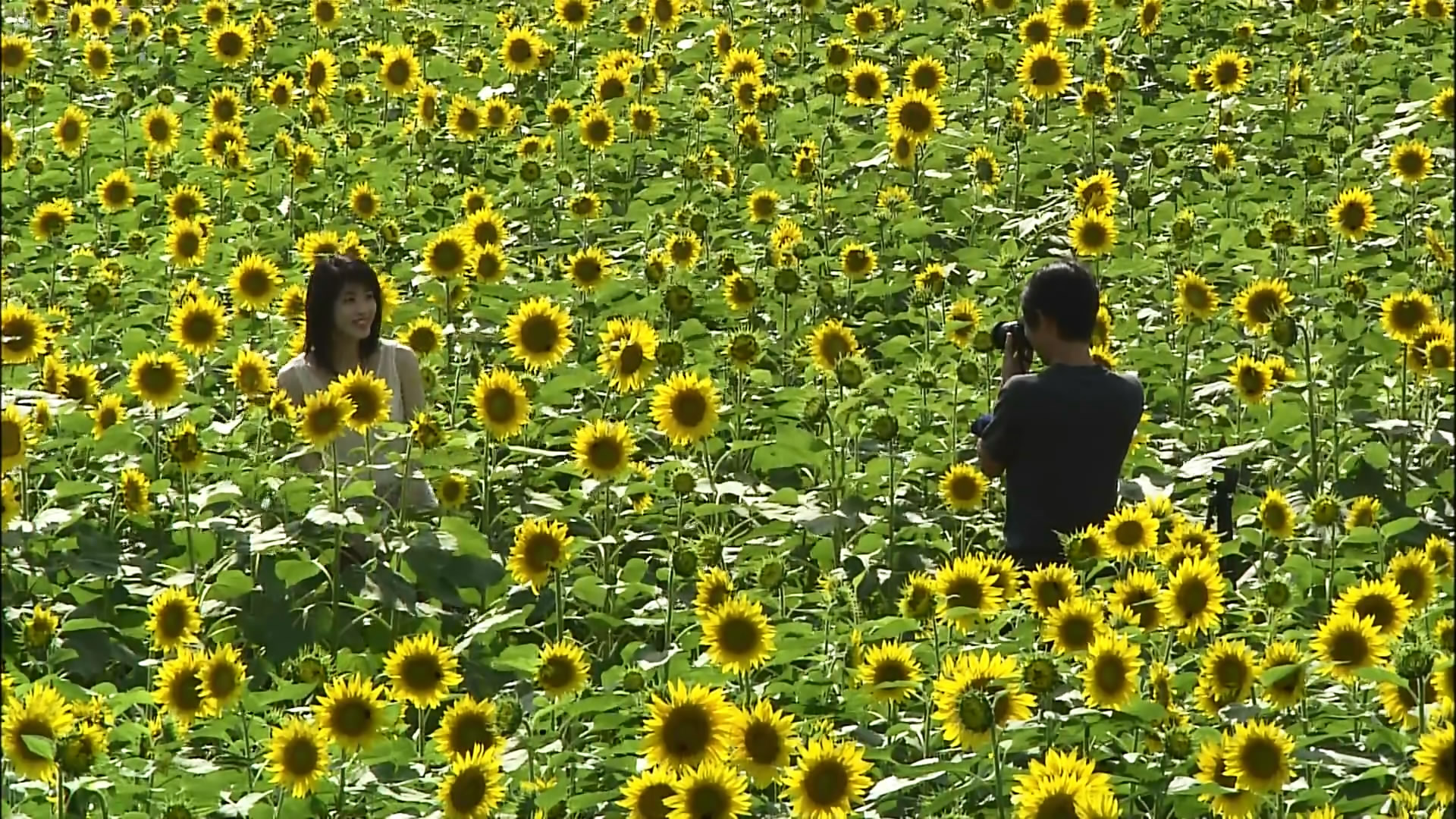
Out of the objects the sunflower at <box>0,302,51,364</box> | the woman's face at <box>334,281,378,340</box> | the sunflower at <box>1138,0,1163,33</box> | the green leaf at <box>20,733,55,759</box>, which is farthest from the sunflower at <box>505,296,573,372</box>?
the sunflower at <box>1138,0,1163,33</box>

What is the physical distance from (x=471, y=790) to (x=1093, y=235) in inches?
161

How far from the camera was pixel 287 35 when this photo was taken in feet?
37.1

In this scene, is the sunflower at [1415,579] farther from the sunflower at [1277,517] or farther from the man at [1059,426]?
the man at [1059,426]

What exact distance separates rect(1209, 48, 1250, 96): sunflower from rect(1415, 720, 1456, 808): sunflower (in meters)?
6.02

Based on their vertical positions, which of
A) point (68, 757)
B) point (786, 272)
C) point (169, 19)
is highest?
point (68, 757)

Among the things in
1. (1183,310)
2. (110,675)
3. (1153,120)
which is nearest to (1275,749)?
(110,675)

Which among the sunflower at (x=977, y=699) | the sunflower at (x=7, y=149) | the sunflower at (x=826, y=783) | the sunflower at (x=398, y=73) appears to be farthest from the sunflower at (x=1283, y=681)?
the sunflower at (x=398, y=73)

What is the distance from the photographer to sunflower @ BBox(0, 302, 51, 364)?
593cm

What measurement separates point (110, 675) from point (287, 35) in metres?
6.70

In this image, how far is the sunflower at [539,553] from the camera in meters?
4.75

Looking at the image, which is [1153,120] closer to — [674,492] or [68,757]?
[674,492]

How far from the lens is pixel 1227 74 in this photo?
30.1ft

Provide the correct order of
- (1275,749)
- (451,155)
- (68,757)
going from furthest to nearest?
(451,155)
(68,757)
(1275,749)

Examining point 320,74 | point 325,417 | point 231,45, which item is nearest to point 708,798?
point 325,417
